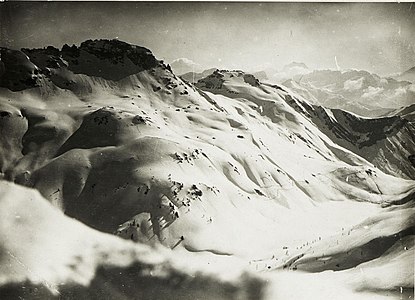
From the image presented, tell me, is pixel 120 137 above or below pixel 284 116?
above

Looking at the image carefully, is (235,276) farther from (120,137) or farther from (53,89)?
(53,89)

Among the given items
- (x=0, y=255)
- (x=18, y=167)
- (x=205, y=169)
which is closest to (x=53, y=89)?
(x=18, y=167)

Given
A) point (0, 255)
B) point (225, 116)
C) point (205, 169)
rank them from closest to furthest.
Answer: point (0, 255)
point (205, 169)
point (225, 116)

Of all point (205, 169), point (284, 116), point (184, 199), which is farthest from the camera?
point (284, 116)

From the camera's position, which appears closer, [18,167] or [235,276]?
[235,276]

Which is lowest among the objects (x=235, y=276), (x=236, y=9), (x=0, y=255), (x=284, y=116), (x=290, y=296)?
(x=284, y=116)

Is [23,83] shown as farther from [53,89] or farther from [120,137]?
[120,137]

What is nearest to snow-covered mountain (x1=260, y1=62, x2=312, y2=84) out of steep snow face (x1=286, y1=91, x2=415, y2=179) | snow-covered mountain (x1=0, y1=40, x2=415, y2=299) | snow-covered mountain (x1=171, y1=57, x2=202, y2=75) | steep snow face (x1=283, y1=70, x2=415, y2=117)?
steep snow face (x1=283, y1=70, x2=415, y2=117)

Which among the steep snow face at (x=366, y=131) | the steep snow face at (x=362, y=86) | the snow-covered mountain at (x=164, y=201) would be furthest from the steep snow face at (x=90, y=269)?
the steep snow face at (x=366, y=131)

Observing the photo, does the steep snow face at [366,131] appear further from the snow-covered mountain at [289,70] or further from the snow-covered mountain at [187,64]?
the snow-covered mountain at [187,64]
